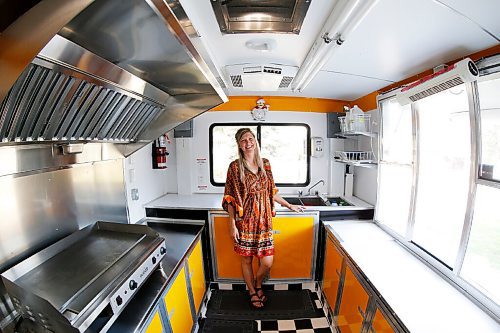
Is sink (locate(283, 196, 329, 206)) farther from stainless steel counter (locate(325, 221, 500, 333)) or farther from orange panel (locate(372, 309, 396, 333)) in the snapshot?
orange panel (locate(372, 309, 396, 333))

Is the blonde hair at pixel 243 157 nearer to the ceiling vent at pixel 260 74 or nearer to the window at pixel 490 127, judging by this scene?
the ceiling vent at pixel 260 74

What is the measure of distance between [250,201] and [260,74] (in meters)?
1.17

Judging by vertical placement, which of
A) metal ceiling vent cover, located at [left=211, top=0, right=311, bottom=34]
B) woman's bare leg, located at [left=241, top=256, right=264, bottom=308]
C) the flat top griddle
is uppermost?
metal ceiling vent cover, located at [left=211, top=0, right=311, bottom=34]

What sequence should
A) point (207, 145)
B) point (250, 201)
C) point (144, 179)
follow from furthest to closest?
point (207, 145) < point (144, 179) < point (250, 201)

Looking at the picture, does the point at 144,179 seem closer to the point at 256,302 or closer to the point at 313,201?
the point at 256,302

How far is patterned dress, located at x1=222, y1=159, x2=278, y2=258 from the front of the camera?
7.27 feet

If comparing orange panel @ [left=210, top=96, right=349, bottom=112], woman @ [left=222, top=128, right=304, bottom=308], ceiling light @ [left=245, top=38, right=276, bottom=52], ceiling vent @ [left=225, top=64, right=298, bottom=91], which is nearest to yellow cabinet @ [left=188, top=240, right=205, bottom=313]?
woman @ [left=222, top=128, right=304, bottom=308]

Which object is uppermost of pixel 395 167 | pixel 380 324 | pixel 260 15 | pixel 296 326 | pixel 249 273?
pixel 260 15

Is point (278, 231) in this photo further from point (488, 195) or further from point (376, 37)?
point (376, 37)

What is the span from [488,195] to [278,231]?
170cm

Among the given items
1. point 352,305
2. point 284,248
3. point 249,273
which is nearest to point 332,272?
point 352,305

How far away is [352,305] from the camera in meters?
1.68

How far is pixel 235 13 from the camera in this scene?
1133mm

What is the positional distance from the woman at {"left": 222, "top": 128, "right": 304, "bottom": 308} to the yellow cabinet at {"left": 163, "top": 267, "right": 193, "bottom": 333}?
0.66 m
